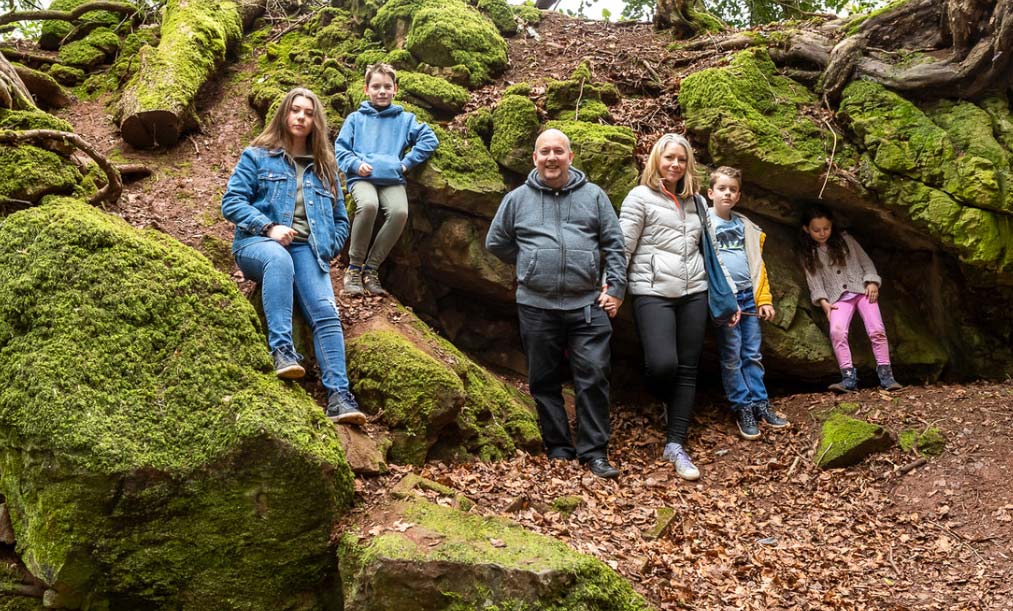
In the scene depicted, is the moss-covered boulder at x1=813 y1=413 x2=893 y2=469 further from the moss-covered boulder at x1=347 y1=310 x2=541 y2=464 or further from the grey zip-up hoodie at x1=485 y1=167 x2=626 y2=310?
the moss-covered boulder at x1=347 y1=310 x2=541 y2=464

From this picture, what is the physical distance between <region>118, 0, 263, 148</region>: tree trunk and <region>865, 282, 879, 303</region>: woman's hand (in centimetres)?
793

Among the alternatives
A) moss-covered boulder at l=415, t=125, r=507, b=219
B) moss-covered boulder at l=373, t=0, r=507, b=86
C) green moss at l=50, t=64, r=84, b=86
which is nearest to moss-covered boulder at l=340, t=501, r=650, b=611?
moss-covered boulder at l=415, t=125, r=507, b=219

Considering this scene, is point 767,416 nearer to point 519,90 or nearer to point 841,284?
point 841,284

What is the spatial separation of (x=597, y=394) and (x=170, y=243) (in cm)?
342

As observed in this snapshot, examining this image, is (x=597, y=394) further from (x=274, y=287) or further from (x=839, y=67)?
(x=839, y=67)

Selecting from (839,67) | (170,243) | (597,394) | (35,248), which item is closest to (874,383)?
(839,67)

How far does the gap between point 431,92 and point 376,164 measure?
6.28ft

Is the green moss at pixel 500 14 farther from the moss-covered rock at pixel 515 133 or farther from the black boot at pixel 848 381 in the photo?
the black boot at pixel 848 381

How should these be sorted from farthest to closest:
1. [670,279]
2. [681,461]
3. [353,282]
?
[353,282] → [670,279] → [681,461]

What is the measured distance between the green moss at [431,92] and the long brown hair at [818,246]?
4.13 meters

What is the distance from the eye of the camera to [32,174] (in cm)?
564

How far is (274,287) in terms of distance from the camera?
5.01 m

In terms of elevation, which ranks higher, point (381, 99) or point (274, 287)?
point (381, 99)

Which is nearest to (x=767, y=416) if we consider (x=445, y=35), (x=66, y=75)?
(x=445, y=35)
